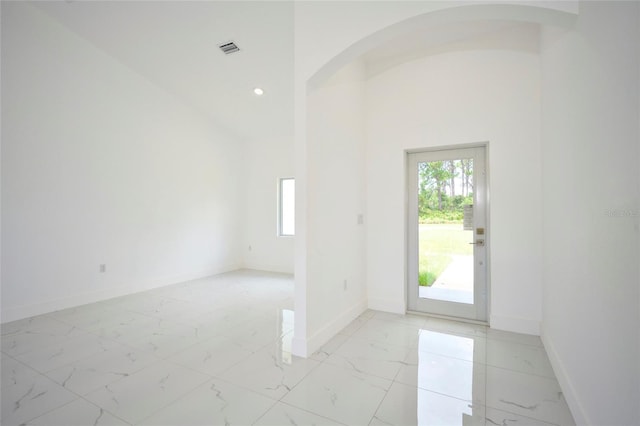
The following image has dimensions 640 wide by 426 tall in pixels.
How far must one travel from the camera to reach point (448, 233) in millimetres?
3699

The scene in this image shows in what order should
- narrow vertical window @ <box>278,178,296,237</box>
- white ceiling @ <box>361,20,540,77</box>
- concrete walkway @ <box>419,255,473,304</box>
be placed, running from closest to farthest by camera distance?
white ceiling @ <box>361,20,540,77</box> < concrete walkway @ <box>419,255,473,304</box> < narrow vertical window @ <box>278,178,296,237</box>

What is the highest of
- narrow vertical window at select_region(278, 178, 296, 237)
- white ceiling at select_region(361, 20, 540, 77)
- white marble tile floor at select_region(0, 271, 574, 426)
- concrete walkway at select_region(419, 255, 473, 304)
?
white ceiling at select_region(361, 20, 540, 77)

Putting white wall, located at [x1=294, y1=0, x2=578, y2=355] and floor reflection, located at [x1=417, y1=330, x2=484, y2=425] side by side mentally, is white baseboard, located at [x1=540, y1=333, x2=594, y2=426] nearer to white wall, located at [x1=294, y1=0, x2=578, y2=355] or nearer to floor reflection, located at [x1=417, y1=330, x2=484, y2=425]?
floor reflection, located at [x1=417, y1=330, x2=484, y2=425]

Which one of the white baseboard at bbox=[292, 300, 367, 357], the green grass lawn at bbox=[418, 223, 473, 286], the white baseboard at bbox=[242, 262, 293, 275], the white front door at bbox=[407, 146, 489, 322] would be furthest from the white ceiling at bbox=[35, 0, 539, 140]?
the white baseboard at bbox=[242, 262, 293, 275]

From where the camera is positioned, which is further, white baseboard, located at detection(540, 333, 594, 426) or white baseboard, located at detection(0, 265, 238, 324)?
white baseboard, located at detection(0, 265, 238, 324)

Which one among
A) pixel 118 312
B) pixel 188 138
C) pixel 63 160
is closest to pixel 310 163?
pixel 118 312

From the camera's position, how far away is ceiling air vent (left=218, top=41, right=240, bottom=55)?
13.5 ft

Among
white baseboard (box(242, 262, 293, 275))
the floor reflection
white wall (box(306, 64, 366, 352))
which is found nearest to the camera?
the floor reflection

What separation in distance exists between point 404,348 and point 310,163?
79.7 inches

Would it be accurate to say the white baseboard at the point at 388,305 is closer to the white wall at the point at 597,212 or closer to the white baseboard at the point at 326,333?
the white baseboard at the point at 326,333

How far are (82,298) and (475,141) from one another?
227 inches

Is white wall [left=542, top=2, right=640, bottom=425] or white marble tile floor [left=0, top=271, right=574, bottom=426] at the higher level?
white wall [left=542, top=2, right=640, bottom=425]

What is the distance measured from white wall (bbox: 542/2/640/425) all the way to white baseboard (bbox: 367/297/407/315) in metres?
1.66

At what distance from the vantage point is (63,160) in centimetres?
414
